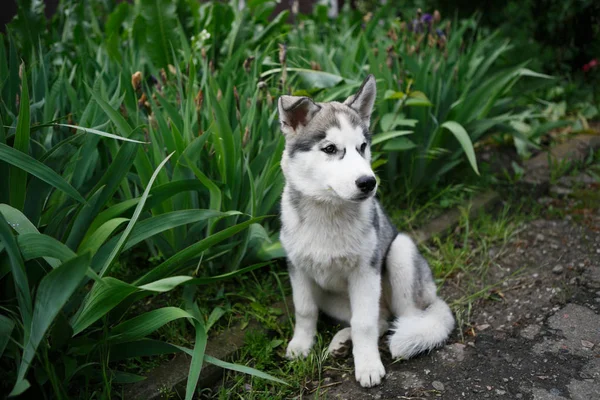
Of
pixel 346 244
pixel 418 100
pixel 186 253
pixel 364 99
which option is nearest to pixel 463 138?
pixel 418 100

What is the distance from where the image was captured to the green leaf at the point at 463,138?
3303 mm

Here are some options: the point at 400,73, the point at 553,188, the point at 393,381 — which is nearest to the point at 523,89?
the point at 553,188

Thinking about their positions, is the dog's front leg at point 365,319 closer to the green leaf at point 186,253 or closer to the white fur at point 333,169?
the white fur at point 333,169

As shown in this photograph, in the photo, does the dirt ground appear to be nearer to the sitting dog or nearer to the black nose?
the sitting dog

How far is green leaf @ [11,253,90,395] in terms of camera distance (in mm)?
1654

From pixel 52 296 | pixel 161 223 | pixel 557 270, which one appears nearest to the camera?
pixel 52 296

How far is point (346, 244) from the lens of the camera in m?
2.39

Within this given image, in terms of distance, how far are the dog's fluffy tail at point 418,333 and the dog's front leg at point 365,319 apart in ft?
0.34

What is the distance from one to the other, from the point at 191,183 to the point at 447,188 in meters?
2.08

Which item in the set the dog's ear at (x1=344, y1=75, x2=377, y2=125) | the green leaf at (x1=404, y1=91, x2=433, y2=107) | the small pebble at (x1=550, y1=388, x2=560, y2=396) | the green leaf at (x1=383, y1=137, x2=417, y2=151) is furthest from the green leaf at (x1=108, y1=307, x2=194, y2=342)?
the green leaf at (x1=404, y1=91, x2=433, y2=107)

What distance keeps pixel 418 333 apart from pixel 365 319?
0.86ft

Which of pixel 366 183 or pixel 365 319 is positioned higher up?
pixel 366 183

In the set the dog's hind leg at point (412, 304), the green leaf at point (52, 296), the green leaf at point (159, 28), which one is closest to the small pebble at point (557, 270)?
the dog's hind leg at point (412, 304)

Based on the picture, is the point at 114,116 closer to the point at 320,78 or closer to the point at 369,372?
the point at 320,78
